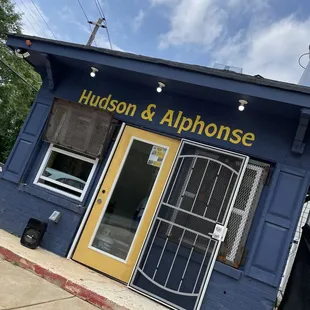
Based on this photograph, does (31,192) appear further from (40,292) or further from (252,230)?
(252,230)

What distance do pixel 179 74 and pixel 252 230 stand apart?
242 cm

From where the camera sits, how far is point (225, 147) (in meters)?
4.82

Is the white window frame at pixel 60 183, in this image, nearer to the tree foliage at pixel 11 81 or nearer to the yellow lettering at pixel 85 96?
the yellow lettering at pixel 85 96

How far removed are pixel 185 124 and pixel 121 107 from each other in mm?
1166

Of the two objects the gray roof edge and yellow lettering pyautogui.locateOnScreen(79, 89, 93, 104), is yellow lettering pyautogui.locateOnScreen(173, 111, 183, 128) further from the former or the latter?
yellow lettering pyautogui.locateOnScreen(79, 89, 93, 104)

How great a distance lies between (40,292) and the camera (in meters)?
3.71

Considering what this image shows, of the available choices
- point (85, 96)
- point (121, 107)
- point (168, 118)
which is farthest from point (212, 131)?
point (85, 96)

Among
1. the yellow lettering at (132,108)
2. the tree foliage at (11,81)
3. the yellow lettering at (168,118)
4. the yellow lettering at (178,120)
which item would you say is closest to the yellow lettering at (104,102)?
the yellow lettering at (132,108)

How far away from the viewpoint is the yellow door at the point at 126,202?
497 cm

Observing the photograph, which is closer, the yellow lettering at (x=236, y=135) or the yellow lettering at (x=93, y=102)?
the yellow lettering at (x=236, y=135)

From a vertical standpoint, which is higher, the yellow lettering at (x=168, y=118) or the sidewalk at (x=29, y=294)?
the yellow lettering at (x=168, y=118)

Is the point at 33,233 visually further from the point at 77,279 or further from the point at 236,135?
the point at 236,135

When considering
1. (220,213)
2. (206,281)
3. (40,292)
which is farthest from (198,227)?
(40,292)

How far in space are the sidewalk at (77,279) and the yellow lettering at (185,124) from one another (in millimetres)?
2491
